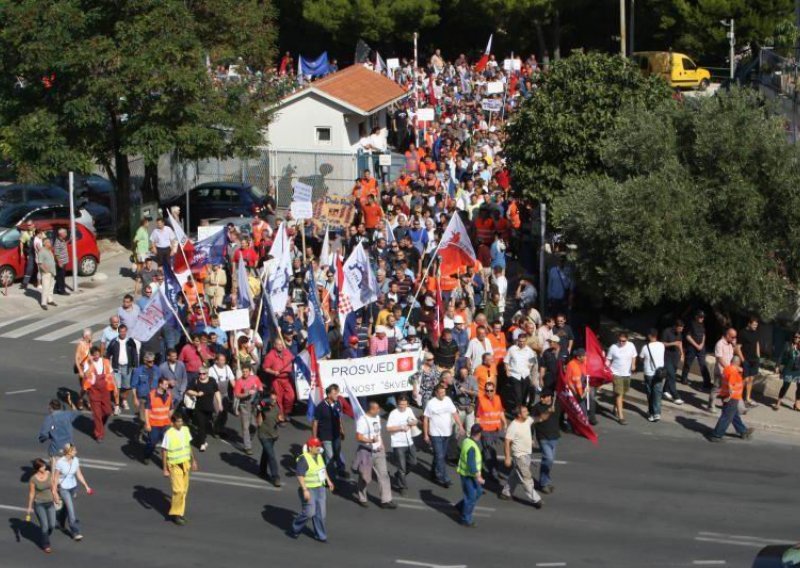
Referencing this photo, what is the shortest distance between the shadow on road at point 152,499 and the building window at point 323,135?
24876 mm

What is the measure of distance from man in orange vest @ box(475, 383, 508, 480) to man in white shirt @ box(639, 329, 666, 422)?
375cm

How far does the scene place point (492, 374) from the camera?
22.2m

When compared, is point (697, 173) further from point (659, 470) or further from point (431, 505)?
point (431, 505)

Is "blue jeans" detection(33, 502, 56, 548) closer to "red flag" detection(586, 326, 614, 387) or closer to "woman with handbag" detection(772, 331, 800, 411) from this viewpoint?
"red flag" detection(586, 326, 614, 387)

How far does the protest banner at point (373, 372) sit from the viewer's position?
21703 millimetres

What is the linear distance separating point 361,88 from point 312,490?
96.7 ft

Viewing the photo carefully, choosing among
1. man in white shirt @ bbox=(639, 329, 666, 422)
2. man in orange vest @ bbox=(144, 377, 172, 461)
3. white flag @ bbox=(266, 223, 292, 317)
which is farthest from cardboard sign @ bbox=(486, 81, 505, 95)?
man in orange vest @ bbox=(144, 377, 172, 461)

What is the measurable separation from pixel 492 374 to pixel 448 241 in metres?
4.26

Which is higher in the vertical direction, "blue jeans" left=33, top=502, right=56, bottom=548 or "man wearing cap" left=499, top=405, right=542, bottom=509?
"man wearing cap" left=499, top=405, right=542, bottom=509

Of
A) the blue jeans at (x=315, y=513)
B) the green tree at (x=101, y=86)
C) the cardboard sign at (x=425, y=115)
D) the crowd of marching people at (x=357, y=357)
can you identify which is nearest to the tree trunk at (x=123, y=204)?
the green tree at (x=101, y=86)

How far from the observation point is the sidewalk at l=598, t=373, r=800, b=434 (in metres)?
22.8

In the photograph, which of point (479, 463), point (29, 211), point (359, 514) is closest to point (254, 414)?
point (359, 514)

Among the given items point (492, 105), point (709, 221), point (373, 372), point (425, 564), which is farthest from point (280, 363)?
point (492, 105)

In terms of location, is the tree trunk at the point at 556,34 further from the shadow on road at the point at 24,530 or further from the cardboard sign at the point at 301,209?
the shadow on road at the point at 24,530
